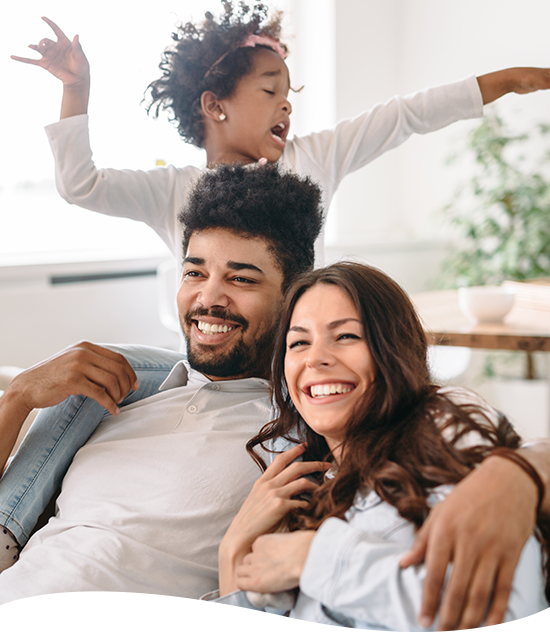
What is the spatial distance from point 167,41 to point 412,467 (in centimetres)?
294

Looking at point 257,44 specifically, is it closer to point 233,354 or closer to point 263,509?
point 233,354

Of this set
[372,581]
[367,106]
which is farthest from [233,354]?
[367,106]

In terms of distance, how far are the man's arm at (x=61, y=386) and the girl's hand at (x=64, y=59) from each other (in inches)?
26.3

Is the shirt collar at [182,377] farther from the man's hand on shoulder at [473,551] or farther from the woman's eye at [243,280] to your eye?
the man's hand on shoulder at [473,551]

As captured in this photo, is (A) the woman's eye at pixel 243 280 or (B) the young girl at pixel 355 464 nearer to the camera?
(B) the young girl at pixel 355 464

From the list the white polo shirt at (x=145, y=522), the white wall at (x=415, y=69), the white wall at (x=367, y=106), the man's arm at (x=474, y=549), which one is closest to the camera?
the man's arm at (x=474, y=549)

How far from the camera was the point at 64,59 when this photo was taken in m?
1.44

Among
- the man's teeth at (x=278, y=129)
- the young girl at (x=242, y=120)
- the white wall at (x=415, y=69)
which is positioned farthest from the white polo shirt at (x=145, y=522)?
the white wall at (x=415, y=69)

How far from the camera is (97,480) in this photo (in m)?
1.07

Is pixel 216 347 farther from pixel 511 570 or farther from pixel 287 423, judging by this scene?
pixel 511 570

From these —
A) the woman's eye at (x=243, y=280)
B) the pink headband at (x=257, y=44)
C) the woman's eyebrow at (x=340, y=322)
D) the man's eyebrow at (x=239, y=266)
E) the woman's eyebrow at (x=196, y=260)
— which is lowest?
the woman's eyebrow at (x=340, y=322)

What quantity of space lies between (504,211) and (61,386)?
101 inches

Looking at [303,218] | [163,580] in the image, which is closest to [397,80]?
[303,218]

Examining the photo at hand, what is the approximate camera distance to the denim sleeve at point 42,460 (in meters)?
1.12
